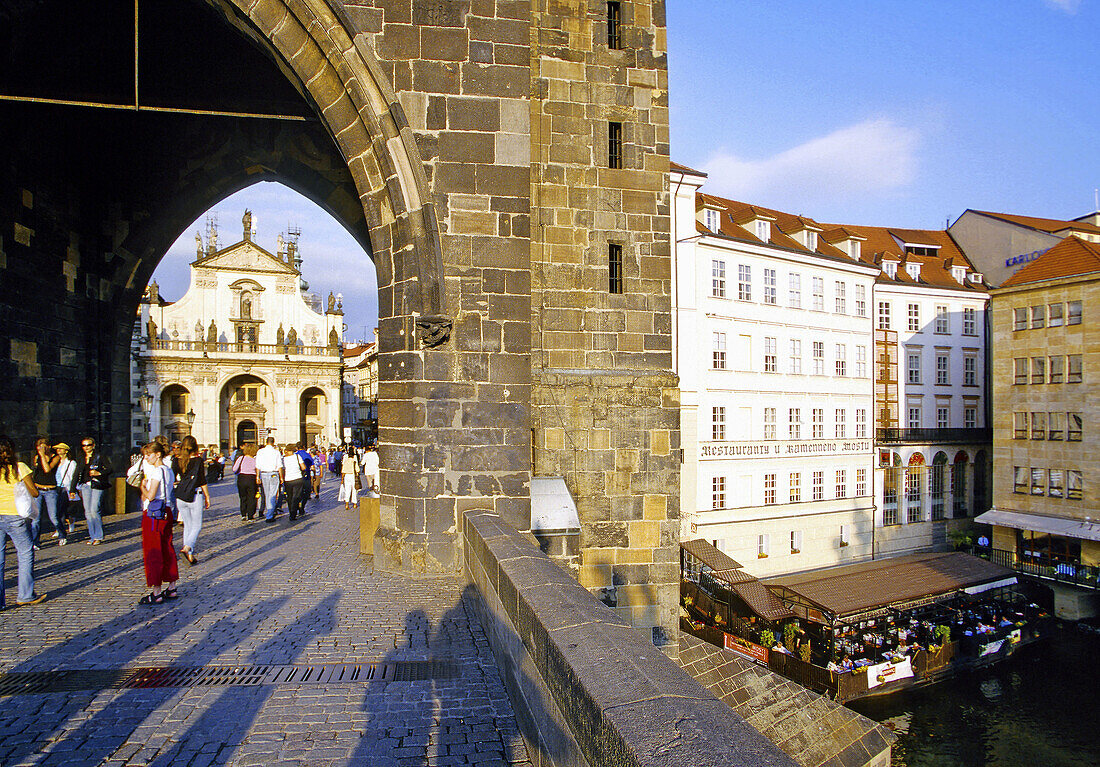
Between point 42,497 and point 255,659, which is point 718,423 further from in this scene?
point 255,659

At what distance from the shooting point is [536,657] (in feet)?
9.05

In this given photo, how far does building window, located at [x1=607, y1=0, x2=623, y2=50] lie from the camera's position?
827cm

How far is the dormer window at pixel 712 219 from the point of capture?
2466 centimetres

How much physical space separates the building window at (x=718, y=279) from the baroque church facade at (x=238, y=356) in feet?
89.2

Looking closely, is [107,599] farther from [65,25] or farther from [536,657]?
[65,25]

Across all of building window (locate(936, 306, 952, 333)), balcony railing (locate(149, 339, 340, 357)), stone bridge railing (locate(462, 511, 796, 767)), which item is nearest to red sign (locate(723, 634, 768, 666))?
stone bridge railing (locate(462, 511, 796, 767))

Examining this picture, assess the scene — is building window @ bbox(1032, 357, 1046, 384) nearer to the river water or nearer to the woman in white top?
the river water

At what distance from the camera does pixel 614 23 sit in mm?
8289

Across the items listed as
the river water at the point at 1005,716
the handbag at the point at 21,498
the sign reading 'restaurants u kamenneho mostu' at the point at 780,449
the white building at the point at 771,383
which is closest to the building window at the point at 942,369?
the white building at the point at 771,383

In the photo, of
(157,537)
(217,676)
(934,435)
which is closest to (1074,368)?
(934,435)

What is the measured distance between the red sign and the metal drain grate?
13.9 metres

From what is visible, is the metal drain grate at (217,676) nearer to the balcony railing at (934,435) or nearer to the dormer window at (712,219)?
the dormer window at (712,219)

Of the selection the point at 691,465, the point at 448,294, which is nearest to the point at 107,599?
the point at 448,294

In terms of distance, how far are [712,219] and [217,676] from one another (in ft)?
78.1
